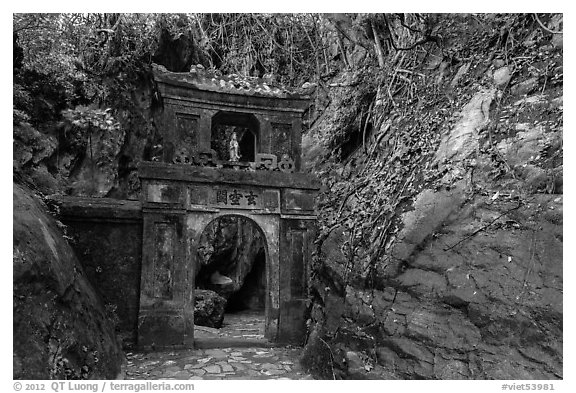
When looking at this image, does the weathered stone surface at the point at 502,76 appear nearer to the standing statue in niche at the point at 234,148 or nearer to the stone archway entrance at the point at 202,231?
the stone archway entrance at the point at 202,231

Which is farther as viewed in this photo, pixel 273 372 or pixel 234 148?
pixel 234 148

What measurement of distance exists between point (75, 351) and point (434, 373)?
12.1 ft

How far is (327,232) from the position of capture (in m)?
9.45

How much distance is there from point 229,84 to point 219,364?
513 cm

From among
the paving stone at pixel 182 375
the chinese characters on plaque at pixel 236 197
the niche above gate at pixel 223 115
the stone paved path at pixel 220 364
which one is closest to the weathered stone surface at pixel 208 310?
the stone paved path at pixel 220 364

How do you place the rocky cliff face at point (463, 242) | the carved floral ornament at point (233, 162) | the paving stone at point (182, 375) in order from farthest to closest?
the carved floral ornament at point (233, 162), the paving stone at point (182, 375), the rocky cliff face at point (463, 242)

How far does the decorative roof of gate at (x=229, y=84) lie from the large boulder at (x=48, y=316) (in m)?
4.12

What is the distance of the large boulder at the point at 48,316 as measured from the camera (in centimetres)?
359

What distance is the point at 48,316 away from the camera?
4066 mm

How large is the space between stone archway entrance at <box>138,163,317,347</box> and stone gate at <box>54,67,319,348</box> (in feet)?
0.06

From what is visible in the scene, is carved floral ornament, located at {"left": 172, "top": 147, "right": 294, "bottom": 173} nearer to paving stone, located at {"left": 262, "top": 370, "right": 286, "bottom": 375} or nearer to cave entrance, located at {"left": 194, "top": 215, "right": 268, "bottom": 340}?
paving stone, located at {"left": 262, "top": 370, "right": 286, "bottom": 375}

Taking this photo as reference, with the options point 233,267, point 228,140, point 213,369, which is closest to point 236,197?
point 213,369

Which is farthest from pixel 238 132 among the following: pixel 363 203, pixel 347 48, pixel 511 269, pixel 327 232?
pixel 511 269

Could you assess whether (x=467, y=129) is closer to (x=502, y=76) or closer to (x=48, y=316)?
(x=502, y=76)
